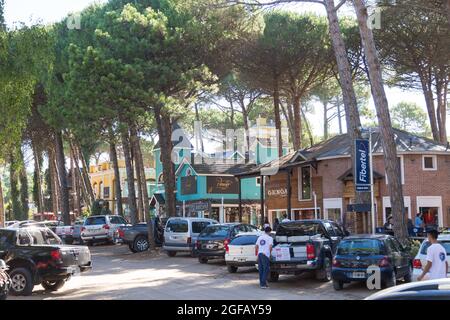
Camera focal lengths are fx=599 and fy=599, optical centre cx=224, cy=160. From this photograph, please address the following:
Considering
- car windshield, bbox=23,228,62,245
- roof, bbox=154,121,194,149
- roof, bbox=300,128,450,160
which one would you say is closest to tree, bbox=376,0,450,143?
roof, bbox=300,128,450,160

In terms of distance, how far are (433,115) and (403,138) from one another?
7530mm

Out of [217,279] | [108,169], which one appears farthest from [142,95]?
[108,169]

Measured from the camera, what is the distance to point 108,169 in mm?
70812

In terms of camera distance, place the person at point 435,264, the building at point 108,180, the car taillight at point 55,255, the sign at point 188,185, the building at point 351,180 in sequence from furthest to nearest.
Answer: the building at point 108,180, the sign at point 188,185, the building at point 351,180, the car taillight at point 55,255, the person at point 435,264

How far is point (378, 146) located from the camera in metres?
32.9

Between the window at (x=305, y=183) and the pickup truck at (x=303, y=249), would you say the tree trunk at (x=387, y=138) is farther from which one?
the window at (x=305, y=183)

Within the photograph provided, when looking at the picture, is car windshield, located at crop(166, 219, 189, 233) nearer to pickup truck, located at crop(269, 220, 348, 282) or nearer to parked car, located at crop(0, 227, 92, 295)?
pickup truck, located at crop(269, 220, 348, 282)

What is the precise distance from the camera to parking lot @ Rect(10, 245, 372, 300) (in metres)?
14.7

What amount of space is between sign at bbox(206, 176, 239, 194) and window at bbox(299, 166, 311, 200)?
38.7ft

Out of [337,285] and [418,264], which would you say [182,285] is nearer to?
[337,285]

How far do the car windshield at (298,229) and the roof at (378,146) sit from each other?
13057 millimetres

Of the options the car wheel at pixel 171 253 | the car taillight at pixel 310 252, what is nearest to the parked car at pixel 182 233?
the car wheel at pixel 171 253

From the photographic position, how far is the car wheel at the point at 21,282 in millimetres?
14492
